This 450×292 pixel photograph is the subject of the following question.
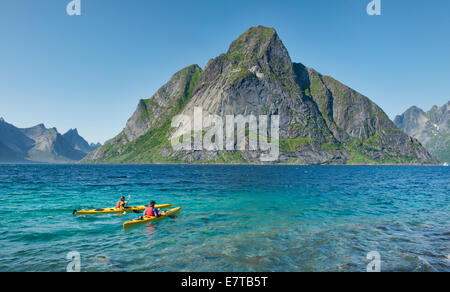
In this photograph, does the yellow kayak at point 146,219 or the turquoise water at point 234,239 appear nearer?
the turquoise water at point 234,239

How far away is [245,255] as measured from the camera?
1662cm

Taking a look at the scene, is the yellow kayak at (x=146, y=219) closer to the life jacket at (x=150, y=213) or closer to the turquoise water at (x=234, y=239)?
the life jacket at (x=150, y=213)

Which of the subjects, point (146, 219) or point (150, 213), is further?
point (150, 213)

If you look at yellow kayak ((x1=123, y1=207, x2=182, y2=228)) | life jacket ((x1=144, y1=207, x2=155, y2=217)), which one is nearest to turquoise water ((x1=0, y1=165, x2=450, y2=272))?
yellow kayak ((x1=123, y1=207, x2=182, y2=228))

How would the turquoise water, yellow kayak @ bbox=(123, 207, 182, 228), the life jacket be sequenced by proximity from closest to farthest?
the turquoise water → yellow kayak @ bbox=(123, 207, 182, 228) → the life jacket

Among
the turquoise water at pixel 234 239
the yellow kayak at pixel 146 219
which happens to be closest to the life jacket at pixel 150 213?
the yellow kayak at pixel 146 219

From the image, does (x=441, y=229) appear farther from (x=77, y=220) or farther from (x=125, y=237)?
(x=77, y=220)

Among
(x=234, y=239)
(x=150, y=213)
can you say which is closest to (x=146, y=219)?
(x=150, y=213)

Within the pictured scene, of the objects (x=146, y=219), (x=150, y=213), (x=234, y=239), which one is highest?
(x=150, y=213)

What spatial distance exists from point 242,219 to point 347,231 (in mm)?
10268

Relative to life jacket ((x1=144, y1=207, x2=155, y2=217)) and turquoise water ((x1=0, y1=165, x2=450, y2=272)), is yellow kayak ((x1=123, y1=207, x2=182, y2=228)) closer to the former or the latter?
life jacket ((x1=144, y1=207, x2=155, y2=217))

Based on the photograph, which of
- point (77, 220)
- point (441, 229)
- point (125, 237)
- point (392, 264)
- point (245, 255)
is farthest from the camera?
point (77, 220)

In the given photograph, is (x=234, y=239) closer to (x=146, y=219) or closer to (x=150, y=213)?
(x=146, y=219)
